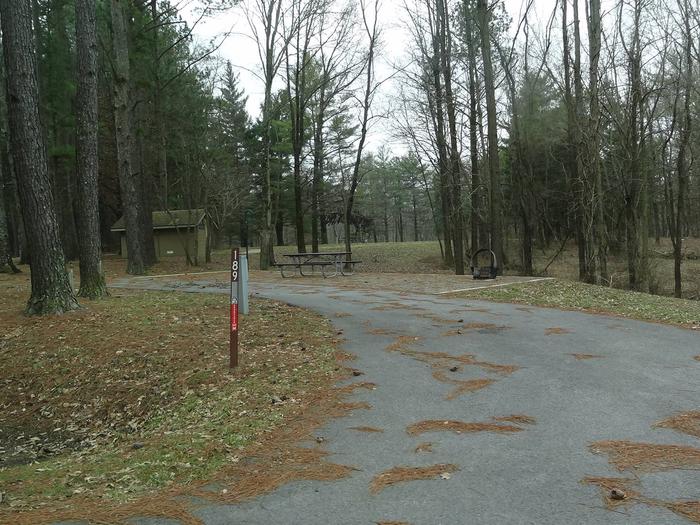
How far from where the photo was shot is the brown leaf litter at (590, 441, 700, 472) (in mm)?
3393

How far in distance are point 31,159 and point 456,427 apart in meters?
8.09

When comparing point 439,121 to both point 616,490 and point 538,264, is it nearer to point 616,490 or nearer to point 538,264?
point 538,264

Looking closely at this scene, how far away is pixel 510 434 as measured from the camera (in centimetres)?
406

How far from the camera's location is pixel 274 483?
3.38 meters

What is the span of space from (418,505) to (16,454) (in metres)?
4.20

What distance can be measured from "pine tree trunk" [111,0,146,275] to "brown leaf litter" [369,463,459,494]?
16.0 metres

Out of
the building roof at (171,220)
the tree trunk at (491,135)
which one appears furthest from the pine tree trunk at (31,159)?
the building roof at (171,220)

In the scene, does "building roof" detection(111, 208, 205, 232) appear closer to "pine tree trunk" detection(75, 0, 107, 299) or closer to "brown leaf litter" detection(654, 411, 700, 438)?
"pine tree trunk" detection(75, 0, 107, 299)

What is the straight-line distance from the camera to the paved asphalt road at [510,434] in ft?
9.64

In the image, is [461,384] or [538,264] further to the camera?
[538,264]

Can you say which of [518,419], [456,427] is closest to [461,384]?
[518,419]

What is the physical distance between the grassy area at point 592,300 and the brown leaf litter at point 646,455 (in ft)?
19.5

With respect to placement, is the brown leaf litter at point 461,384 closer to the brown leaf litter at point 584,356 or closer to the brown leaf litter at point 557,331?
the brown leaf litter at point 584,356

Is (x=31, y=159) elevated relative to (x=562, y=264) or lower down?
elevated
